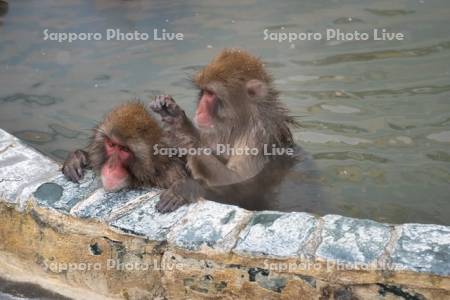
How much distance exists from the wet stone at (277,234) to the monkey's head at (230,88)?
1412 mm

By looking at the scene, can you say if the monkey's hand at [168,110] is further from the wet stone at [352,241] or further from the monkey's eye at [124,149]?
the wet stone at [352,241]

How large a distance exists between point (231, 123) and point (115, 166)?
101 centimetres

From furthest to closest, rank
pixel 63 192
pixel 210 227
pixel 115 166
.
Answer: pixel 115 166, pixel 63 192, pixel 210 227

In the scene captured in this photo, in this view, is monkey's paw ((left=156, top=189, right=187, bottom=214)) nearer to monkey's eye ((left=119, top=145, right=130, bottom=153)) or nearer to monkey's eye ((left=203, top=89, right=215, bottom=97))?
monkey's eye ((left=119, top=145, right=130, bottom=153))

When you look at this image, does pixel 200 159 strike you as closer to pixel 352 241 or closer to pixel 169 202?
pixel 169 202

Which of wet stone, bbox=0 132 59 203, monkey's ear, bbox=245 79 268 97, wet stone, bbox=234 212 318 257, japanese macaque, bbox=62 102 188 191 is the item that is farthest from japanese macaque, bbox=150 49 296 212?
wet stone, bbox=234 212 318 257

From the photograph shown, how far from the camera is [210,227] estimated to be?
4.02 metres

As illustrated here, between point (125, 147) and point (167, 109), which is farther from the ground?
point (167, 109)

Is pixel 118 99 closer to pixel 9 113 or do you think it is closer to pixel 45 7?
pixel 9 113

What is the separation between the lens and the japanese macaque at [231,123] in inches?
204

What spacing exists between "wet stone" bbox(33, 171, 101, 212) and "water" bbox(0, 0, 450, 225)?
1436mm

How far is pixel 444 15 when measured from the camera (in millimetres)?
8891

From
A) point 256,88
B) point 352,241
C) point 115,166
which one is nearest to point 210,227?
point 352,241

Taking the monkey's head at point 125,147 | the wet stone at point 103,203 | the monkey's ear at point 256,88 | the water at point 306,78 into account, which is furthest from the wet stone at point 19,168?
the water at point 306,78
